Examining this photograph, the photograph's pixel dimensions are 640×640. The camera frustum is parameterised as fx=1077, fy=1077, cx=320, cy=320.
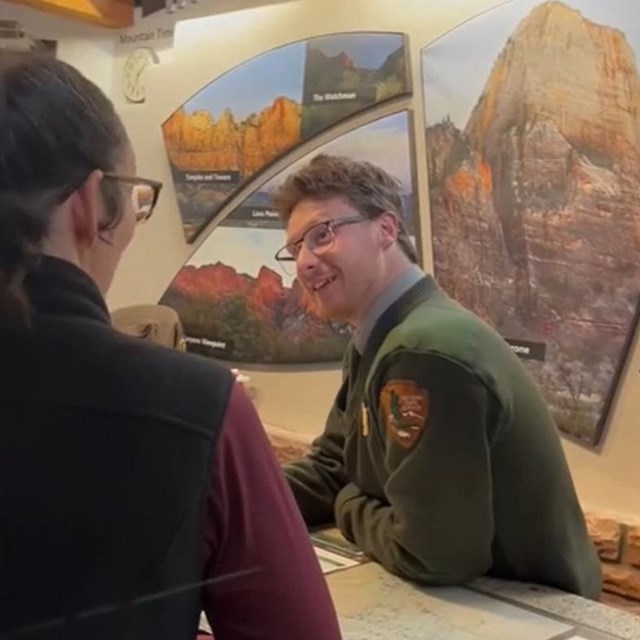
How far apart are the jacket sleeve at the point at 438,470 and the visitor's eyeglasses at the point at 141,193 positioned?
1.97 ft

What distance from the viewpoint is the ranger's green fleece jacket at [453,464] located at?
143 centimetres

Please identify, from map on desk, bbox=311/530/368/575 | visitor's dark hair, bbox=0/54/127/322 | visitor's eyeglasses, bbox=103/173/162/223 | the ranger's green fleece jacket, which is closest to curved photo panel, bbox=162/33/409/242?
the ranger's green fleece jacket

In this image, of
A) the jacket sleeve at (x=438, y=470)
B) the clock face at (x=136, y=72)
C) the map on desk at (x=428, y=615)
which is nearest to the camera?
the map on desk at (x=428, y=615)

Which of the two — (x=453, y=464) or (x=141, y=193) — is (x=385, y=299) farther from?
(x=141, y=193)

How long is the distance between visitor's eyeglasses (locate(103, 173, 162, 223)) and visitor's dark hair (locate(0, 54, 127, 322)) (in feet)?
0.09

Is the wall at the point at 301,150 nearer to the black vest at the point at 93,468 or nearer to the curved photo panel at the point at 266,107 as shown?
the curved photo panel at the point at 266,107

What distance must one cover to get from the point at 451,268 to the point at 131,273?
4.58 feet

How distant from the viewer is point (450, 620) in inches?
53.0

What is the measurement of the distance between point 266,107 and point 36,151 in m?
2.56

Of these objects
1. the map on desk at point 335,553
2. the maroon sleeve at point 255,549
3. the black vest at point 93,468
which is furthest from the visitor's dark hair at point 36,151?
the map on desk at point 335,553

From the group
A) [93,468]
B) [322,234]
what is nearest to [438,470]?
[322,234]

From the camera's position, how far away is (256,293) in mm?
3350

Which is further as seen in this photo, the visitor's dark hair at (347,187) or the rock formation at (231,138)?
the rock formation at (231,138)

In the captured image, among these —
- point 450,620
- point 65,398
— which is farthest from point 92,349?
point 450,620
